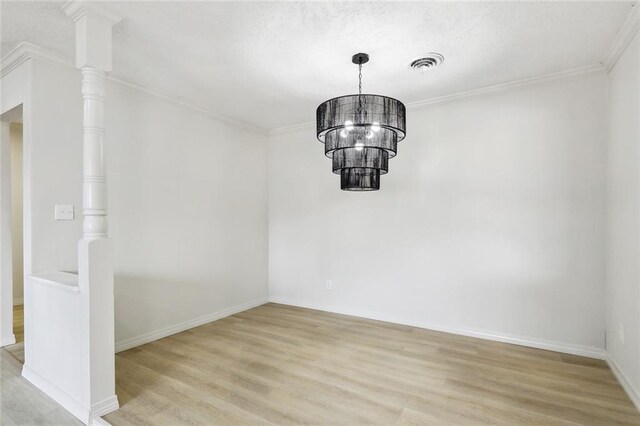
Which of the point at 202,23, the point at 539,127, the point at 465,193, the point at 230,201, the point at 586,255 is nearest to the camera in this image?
the point at 202,23

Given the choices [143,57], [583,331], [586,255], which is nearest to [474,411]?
[583,331]

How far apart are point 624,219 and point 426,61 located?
77.9 inches

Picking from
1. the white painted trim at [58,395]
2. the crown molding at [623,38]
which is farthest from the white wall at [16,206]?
the crown molding at [623,38]

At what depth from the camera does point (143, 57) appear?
2787 millimetres

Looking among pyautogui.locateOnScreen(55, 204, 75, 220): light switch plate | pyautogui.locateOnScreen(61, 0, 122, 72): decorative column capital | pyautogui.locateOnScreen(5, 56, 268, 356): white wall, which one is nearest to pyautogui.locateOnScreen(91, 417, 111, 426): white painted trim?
pyautogui.locateOnScreen(5, 56, 268, 356): white wall

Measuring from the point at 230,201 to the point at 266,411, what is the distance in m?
2.83

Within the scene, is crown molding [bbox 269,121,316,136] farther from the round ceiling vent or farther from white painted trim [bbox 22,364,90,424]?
white painted trim [bbox 22,364,90,424]

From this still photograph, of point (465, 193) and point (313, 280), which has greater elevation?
point (465, 193)

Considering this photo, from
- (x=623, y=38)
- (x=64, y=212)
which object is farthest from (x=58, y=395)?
(x=623, y=38)

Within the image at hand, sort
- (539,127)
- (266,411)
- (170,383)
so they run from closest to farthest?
(266,411)
(170,383)
(539,127)

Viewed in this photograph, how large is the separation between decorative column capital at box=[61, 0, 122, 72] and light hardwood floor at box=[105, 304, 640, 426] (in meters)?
2.29

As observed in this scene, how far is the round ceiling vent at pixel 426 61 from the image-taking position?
276 cm

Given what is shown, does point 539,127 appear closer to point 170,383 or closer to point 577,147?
point 577,147

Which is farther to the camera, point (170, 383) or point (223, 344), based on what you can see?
point (223, 344)
